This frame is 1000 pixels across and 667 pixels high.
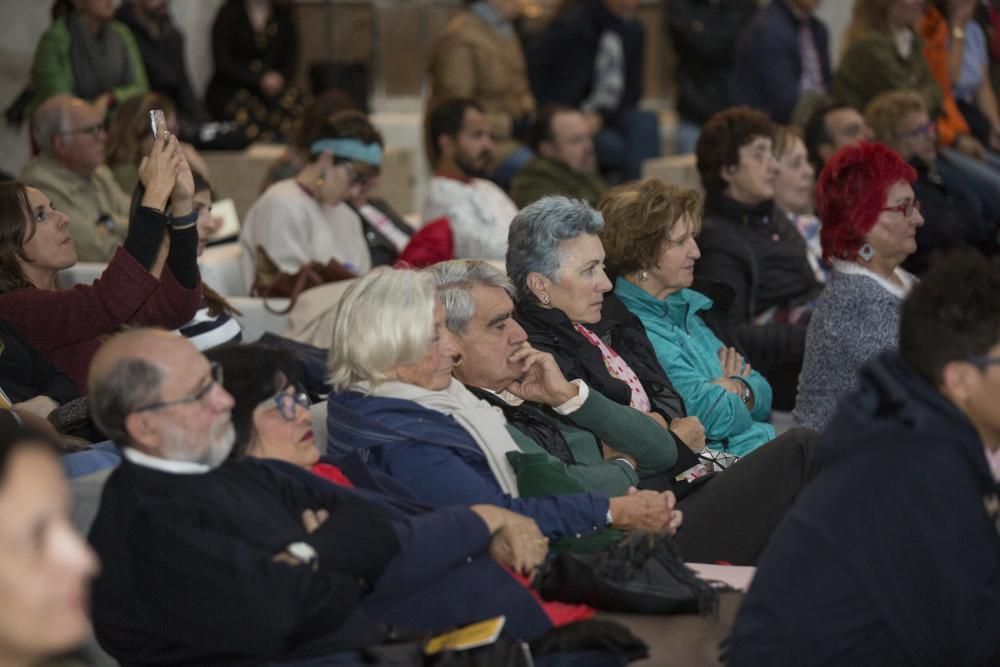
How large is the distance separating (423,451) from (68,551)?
4.74ft

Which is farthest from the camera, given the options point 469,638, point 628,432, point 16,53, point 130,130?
point 16,53

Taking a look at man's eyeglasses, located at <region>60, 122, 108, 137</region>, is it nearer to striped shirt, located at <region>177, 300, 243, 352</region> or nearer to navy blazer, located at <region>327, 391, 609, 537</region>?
striped shirt, located at <region>177, 300, 243, 352</region>

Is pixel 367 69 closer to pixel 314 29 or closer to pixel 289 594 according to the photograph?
pixel 314 29

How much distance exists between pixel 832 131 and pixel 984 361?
4494 millimetres

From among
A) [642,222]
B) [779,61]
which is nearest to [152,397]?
[642,222]

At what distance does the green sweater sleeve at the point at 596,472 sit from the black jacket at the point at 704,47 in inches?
212

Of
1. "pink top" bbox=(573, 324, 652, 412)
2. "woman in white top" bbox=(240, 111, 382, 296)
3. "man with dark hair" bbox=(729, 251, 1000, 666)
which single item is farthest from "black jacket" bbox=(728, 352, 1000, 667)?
"woman in white top" bbox=(240, 111, 382, 296)

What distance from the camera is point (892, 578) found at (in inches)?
92.4

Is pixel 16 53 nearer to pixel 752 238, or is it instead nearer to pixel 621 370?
pixel 752 238

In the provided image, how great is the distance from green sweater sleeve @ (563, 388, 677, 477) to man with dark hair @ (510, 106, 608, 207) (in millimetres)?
3357

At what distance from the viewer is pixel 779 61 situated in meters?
7.88

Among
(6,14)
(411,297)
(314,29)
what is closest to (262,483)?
(411,297)

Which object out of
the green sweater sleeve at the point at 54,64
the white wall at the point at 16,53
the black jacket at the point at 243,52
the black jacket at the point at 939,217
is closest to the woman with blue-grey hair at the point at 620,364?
the black jacket at the point at 939,217

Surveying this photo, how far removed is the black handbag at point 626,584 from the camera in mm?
2840
